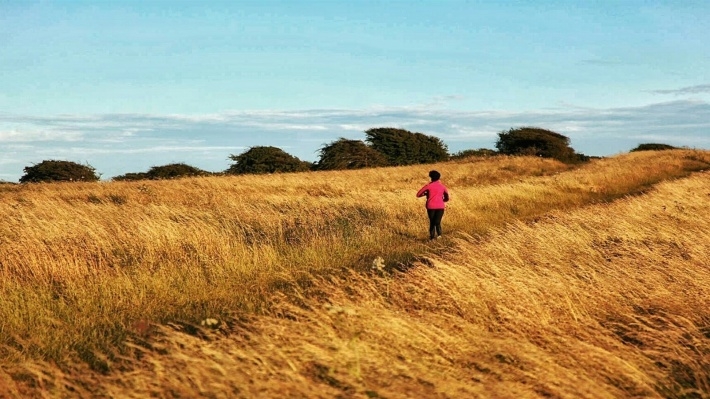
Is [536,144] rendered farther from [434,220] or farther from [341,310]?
[341,310]

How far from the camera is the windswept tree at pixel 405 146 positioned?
5328 cm

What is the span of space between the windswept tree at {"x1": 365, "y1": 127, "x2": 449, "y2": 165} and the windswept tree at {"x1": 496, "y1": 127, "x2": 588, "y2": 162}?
6550 millimetres

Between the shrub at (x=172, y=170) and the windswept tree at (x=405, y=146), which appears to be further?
the windswept tree at (x=405, y=146)

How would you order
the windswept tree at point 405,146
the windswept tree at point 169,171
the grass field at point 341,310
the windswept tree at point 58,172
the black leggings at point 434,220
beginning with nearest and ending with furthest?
the grass field at point 341,310 < the black leggings at point 434,220 < the windswept tree at point 58,172 < the windswept tree at point 169,171 < the windswept tree at point 405,146

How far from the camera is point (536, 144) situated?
56344mm

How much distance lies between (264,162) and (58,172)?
45.6ft

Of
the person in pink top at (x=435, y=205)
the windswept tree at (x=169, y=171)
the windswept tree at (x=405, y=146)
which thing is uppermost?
the windswept tree at (x=405, y=146)

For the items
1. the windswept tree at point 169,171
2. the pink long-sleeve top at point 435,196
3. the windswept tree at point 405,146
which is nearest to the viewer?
the pink long-sleeve top at point 435,196

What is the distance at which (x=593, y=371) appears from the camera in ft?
15.2

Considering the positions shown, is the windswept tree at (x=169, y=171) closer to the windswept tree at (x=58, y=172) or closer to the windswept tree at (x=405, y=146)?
the windswept tree at (x=58, y=172)

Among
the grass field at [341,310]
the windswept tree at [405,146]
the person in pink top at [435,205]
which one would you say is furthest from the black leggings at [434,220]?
the windswept tree at [405,146]

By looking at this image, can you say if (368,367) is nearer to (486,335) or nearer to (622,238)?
(486,335)

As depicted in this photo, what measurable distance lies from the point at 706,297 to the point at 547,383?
12.6 feet

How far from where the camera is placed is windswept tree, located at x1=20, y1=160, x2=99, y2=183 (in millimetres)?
38000
